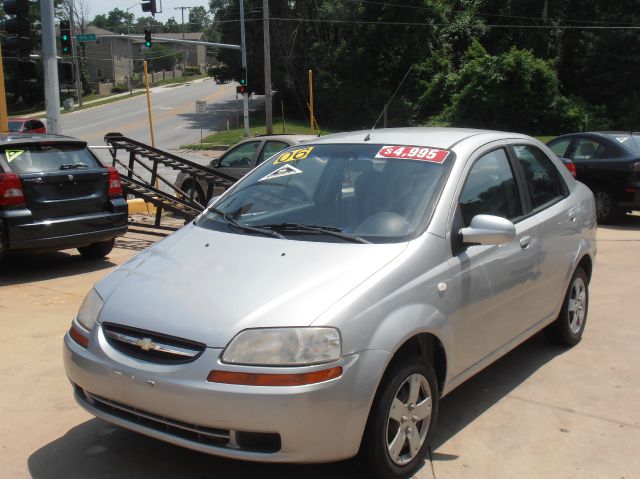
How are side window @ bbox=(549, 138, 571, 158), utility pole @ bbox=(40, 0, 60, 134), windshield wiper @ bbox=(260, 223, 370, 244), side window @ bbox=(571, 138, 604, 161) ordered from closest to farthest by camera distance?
windshield wiper @ bbox=(260, 223, 370, 244) < side window @ bbox=(571, 138, 604, 161) < utility pole @ bbox=(40, 0, 60, 134) < side window @ bbox=(549, 138, 571, 158)

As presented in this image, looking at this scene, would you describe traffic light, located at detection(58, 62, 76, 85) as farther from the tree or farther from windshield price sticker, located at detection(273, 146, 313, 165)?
the tree

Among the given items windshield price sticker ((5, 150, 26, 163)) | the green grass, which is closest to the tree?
the green grass

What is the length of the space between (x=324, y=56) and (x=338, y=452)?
46121 millimetres

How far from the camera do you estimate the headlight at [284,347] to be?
2951mm

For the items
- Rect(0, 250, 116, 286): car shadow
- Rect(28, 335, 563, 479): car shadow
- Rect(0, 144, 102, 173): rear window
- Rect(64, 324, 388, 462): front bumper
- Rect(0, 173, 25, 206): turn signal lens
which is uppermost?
Rect(0, 144, 102, 173): rear window

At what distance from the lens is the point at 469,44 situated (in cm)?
4759

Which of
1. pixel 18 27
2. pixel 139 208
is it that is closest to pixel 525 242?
pixel 139 208

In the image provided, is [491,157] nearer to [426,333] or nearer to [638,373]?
[426,333]

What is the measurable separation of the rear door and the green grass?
2708 cm

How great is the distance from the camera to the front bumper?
114 inches

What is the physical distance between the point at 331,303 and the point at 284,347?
0.30m

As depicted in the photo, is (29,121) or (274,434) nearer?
(274,434)

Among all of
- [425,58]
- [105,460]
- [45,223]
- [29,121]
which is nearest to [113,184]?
[45,223]

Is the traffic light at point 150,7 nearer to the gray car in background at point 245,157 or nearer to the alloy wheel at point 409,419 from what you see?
the gray car in background at point 245,157
